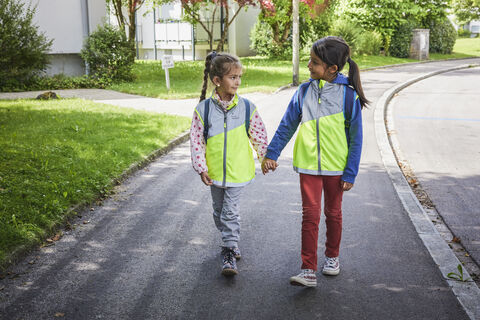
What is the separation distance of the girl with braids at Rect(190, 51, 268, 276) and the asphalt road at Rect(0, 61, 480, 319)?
412mm

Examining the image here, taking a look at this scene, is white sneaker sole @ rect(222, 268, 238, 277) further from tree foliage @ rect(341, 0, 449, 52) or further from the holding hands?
tree foliage @ rect(341, 0, 449, 52)

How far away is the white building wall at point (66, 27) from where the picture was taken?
1794cm

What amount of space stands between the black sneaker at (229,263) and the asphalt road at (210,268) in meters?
0.06

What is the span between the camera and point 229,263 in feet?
13.3

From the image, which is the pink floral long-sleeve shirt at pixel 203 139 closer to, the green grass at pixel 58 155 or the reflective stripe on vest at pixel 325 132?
the reflective stripe on vest at pixel 325 132

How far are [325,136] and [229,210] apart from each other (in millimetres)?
943

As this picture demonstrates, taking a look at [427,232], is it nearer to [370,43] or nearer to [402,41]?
[370,43]

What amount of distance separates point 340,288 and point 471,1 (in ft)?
172

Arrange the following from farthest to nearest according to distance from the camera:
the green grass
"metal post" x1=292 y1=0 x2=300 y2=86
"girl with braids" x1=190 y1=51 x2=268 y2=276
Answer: "metal post" x1=292 y1=0 x2=300 y2=86 < the green grass < "girl with braids" x1=190 y1=51 x2=268 y2=276

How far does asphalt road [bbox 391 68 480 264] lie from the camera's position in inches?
220

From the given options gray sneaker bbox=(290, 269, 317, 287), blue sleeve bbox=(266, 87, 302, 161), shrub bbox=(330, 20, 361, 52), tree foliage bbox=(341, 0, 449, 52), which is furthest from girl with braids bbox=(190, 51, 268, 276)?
tree foliage bbox=(341, 0, 449, 52)

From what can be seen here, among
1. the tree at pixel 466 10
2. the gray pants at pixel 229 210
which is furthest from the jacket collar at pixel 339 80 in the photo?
the tree at pixel 466 10

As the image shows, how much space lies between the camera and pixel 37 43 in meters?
14.7

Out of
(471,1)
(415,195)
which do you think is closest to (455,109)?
(415,195)
